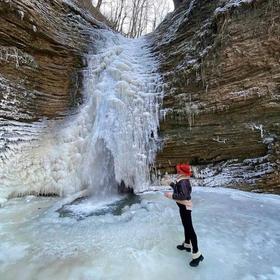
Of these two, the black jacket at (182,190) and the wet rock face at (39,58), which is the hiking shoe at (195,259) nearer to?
the black jacket at (182,190)

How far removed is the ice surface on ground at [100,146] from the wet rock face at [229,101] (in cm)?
44

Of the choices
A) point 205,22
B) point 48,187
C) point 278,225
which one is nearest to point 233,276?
point 278,225

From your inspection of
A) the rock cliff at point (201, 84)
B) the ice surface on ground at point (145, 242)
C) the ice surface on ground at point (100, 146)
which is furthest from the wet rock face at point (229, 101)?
the ice surface on ground at point (145, 242)

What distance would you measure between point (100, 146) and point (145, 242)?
2996mm

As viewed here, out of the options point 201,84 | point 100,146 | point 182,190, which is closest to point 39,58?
point 100,146

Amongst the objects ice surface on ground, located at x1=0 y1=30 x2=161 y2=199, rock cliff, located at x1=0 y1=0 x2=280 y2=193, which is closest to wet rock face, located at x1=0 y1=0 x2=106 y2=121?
rock cliff, located at x1=0 y1=0 x2=280 y2=193

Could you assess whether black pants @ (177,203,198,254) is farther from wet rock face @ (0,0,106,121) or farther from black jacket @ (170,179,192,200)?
wet rock face @ (0,0,106,121)

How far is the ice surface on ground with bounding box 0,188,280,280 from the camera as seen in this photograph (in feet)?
9.81

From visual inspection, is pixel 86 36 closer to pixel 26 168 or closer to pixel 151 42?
pixel 151 42

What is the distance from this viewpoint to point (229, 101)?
5.89 metres

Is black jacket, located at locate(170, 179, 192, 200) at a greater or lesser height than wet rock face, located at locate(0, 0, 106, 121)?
lesser

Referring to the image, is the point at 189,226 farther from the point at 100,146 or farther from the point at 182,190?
the point at 100,146

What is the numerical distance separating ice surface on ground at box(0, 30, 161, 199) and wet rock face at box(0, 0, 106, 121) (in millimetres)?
517

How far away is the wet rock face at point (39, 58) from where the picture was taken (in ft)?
20.8
